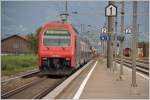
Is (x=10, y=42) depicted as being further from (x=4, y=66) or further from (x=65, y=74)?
(x=65, y=74)

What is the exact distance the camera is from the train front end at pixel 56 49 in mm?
30103

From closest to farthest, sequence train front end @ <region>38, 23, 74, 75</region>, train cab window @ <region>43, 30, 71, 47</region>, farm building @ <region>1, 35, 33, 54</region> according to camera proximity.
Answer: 1. train front end @ <region>38, 23, 74, 75</region>
2. train cab window @ <region>43, 30, 71, 47</region>
3. farm building @ <region>1, 35, 33, 54</region>

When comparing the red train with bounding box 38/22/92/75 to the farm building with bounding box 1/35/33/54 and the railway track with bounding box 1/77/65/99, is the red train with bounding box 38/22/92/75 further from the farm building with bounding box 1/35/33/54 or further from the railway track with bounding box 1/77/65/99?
the farm building with bounding box 1/35/33/54

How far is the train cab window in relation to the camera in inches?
1215

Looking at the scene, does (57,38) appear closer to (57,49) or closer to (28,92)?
(57,49)

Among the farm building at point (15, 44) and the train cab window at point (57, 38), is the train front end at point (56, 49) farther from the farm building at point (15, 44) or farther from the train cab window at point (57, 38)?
the farm building at point (15, 44)

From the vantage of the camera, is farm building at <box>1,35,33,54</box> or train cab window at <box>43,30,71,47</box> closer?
train cab window at <box>43,30,71,47</box>

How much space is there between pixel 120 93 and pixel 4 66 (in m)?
25.5

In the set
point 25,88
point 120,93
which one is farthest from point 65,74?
point 120,93

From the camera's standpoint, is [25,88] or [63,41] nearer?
[25,88]

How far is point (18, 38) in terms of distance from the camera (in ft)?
421

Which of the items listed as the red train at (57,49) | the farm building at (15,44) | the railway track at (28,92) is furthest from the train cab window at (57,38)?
the farm building at (15,44)

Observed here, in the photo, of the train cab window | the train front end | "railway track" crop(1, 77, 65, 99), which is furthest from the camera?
the train cab window

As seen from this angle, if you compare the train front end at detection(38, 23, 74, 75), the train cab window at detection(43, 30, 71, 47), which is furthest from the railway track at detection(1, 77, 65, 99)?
the train cab window at detection(43, 30, 71, 47)
